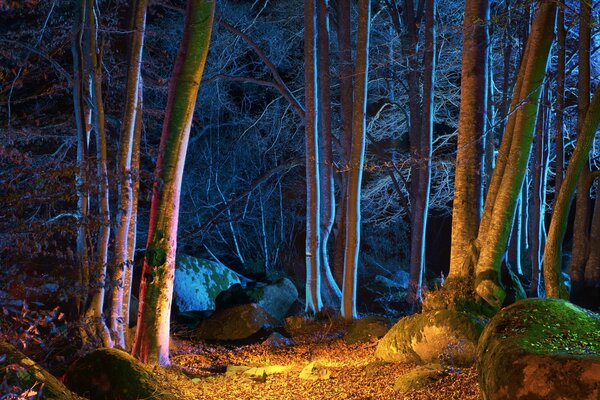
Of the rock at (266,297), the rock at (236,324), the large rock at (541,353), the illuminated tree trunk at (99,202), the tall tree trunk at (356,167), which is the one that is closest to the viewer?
the large rock at (541,353)

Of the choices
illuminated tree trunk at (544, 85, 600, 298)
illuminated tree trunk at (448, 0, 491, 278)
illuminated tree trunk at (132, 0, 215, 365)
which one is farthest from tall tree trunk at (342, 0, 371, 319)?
illuminated tree trunk at (544, 85, 600, 298)

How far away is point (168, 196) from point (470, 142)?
4.68m

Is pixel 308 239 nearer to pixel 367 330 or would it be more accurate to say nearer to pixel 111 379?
pixel 367 330

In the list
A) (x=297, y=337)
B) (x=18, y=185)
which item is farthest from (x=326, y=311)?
(x=18, y=185)

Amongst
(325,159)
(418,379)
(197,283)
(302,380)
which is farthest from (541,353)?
(197,283)

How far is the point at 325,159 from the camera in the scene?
46.8 feet

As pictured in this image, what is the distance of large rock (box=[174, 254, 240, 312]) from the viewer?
15289 mm

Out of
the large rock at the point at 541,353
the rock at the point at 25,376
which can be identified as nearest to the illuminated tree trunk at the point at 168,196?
the rock at the point at 25,376

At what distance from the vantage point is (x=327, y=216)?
13977 millimetres

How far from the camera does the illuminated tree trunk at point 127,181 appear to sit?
26.8 feet

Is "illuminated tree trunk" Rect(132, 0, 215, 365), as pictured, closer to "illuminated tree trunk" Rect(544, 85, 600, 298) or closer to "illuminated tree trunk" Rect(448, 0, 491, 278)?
"illuminated tree trunk" Rect(448, 0, 491, 278)

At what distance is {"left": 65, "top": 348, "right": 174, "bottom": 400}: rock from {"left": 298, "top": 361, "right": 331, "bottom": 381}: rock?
2.18 metres

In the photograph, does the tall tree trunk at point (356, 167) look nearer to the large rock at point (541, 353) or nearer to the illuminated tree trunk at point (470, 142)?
the illuminated tree trunk at point (470, 142)

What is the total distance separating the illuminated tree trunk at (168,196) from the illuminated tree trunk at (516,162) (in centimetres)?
446
